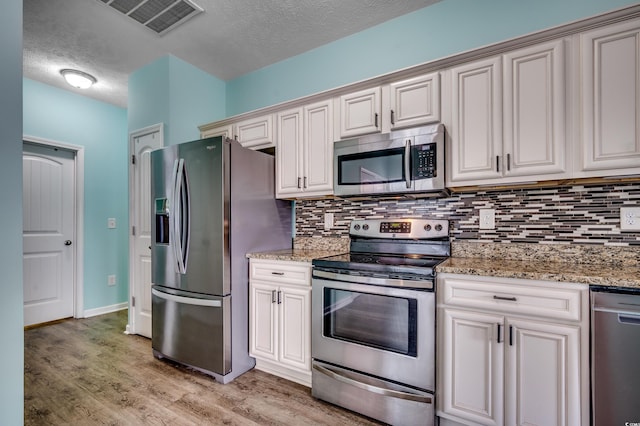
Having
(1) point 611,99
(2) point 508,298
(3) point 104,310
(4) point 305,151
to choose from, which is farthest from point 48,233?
(1) point 611,99

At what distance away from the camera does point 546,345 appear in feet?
4.64

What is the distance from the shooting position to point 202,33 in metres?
2.67

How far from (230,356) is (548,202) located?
2382 millimetres

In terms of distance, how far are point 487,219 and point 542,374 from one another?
3.13 feet

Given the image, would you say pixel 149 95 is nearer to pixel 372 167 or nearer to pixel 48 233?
pixel 48 233

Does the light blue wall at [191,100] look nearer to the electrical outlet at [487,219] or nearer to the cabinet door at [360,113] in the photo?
→ the cabinet door at [360,113]

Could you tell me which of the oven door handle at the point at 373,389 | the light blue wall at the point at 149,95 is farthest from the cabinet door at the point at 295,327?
the light blue wall at the point at 149,95

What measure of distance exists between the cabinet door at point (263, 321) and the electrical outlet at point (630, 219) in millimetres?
2137

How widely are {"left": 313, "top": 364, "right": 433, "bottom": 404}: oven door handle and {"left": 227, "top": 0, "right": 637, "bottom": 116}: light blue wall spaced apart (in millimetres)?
2283

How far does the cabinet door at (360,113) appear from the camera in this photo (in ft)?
7.22

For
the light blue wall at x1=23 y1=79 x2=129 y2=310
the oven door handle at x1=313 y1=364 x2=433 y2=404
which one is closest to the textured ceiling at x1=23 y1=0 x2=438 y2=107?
the light blue wall at x1=23 y1=79 x2=129 y2=310

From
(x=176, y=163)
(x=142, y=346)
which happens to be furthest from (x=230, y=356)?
(x=176, y=163)

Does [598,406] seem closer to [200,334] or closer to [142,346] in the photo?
[200,334]

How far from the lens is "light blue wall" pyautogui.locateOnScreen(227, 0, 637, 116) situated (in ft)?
6.49
